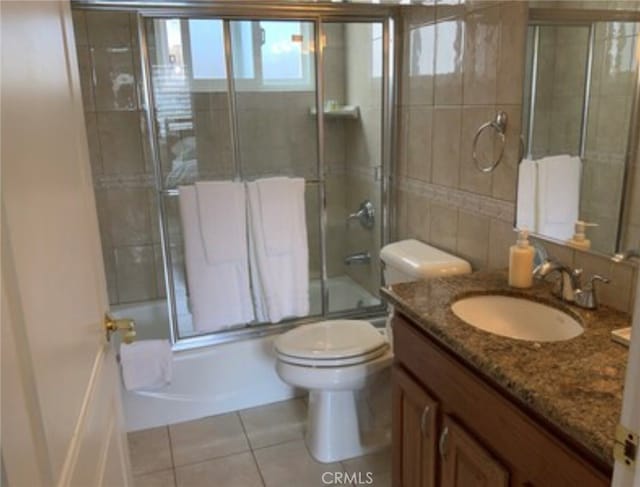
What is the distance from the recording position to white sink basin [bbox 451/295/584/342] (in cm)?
157

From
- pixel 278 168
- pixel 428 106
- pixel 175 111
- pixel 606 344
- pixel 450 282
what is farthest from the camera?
pixel 278 168

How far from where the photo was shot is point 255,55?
115 inches

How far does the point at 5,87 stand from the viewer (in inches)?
25.0

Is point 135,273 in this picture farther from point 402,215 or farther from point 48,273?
point 48,273

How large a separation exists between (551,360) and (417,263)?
3.26ft

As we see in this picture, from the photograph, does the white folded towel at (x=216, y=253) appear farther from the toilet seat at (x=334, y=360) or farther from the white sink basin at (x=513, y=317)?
the white sink basin at (x=513, y=317)

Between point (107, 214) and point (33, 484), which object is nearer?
point (33, 484)

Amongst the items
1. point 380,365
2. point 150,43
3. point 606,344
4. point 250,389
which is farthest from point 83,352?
point 150,43

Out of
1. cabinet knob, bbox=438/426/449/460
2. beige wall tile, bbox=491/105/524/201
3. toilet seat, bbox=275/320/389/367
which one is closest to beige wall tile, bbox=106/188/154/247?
toilet seat, bbox=275/320/389/367

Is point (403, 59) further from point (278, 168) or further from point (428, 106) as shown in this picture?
point (278, 168)

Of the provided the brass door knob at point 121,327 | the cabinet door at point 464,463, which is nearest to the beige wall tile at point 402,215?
the cabinet door at point 464,463

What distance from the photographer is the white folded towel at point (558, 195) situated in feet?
5.35

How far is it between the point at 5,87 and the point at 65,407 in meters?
0.46

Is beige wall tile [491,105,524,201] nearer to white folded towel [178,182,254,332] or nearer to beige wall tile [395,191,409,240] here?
beige wall tile [395,191,409,240]
